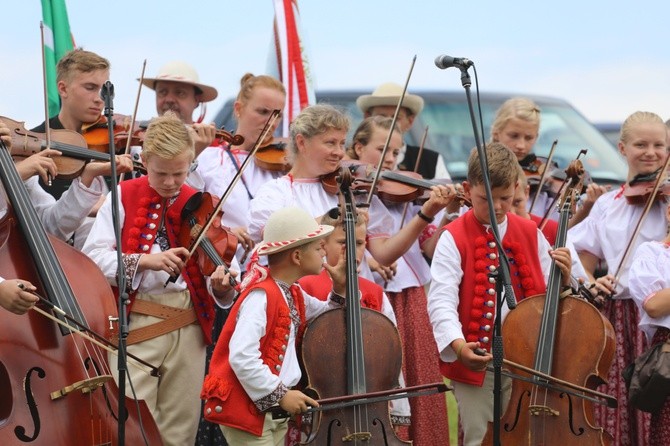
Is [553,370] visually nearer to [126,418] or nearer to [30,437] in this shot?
[126,418]

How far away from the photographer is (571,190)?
17.4ft

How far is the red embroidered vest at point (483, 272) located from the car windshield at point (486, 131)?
126 inches

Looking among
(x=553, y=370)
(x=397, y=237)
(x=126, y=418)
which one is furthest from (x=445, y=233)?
(x=126, y=418)

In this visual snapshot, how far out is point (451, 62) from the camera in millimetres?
4488

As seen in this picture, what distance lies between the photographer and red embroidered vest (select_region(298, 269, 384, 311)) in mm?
4980

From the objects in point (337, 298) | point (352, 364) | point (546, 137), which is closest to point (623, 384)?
point (337, 298)

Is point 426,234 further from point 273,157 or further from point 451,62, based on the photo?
point 451,62

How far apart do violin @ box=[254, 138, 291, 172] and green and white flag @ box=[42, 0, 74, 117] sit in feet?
4.26

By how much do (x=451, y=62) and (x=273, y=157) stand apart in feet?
5.97

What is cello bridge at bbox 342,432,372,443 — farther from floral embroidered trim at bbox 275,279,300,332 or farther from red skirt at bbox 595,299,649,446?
red skirt at bbox 595,299,649,446

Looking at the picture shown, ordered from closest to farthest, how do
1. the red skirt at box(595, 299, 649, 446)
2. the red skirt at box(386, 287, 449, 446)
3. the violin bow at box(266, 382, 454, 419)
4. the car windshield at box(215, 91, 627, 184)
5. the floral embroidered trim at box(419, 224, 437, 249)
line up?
the violin bow at box(266, 382, 454, 419) < the red skirt at box(386, 287, 449, 446) < the red skirt at box(595, 299, 649, 446) < the floral embroidered trim at box(419, 224, 437, 249) < the car windshield at box(215, 91, 627, 184)

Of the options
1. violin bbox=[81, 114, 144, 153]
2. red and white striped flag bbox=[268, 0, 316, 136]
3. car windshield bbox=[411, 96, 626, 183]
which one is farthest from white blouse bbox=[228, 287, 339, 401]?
car windshield bbox=[411, 96, 626, 183]

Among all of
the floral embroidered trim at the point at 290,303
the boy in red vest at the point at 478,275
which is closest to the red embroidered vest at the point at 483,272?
the boy in red vest at the point at 478,275

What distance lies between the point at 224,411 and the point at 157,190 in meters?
1.14
